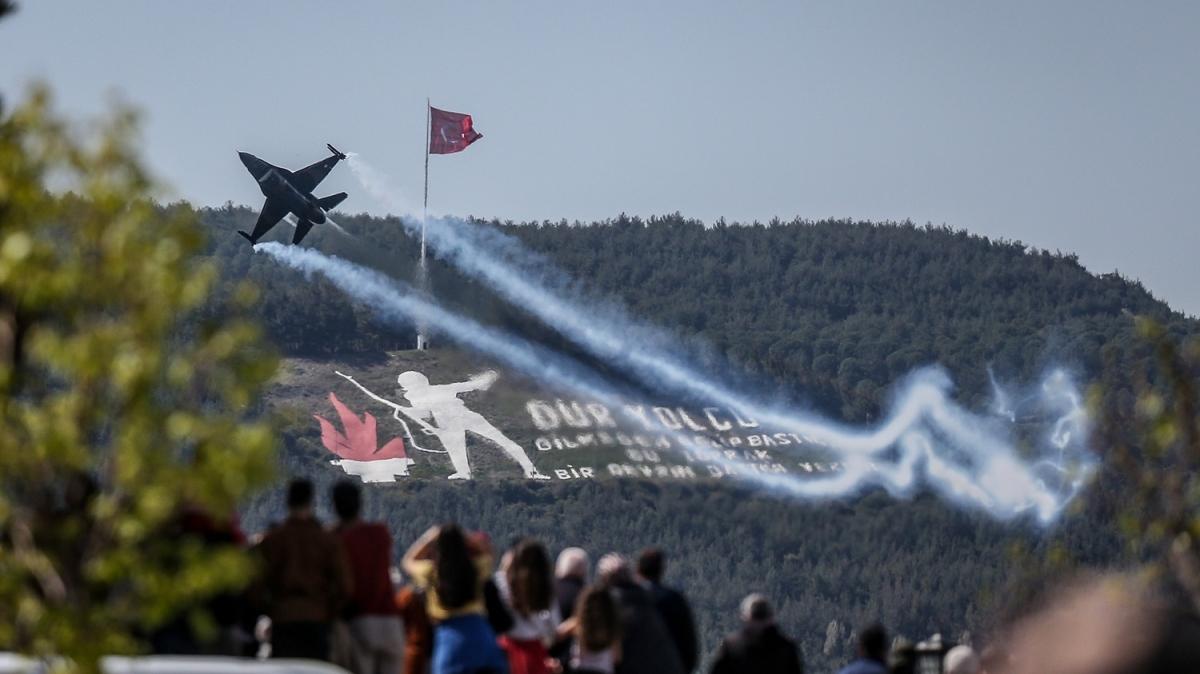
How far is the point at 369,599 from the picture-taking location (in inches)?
544

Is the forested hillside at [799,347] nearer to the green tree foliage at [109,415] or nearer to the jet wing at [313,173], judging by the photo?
the jet wing at [313,173]

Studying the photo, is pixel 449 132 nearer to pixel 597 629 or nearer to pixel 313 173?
pixel 313 173

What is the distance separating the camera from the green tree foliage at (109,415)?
8.39 m

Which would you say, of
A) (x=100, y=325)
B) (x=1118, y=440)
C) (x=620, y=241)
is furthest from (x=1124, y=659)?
(x=620, y=241)

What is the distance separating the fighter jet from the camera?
262ft

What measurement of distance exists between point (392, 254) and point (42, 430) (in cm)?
9557

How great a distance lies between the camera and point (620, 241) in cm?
14212

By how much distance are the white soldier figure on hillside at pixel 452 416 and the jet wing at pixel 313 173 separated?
1492 centimetres

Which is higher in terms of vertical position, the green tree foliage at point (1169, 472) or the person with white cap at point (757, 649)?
the green tree foliage at point (1169, 472)

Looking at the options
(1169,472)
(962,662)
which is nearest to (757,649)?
(962,662)

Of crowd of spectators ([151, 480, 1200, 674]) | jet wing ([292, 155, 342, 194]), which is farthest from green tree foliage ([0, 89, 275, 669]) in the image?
jet wing ([292, 155, 342, 194])

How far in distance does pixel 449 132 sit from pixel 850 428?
22.0m

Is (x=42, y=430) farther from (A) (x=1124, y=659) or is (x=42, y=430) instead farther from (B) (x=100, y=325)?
(A) (x=1124, y=659)

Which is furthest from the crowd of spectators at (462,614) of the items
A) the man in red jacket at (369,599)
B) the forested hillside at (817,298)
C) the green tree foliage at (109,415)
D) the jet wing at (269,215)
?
the forested hillside at (817,298)
